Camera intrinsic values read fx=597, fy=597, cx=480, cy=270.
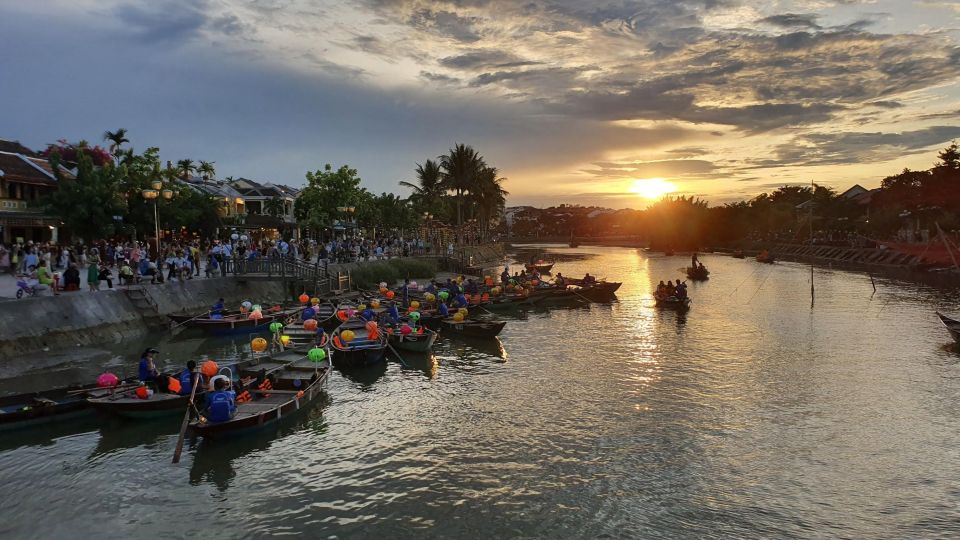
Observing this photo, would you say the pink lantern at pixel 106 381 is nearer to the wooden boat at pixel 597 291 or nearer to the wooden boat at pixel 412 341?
the wooden boat at pixel 412 341

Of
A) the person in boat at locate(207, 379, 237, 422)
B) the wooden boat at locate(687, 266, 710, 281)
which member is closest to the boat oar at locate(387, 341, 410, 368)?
the person in boat at locate(207, 379, 237, 422)

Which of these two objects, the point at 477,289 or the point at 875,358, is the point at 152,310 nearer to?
the point at 477,289

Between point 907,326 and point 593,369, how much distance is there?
23094 mm

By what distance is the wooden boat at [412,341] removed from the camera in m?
28.0

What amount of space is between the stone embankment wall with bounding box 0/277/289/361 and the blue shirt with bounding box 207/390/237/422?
46.2 ft

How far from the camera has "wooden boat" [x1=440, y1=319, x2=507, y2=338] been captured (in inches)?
1249

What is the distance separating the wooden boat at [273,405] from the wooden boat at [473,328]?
1091cm

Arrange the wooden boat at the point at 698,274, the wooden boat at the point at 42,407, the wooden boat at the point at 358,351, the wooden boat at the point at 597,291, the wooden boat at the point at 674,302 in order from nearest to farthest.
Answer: the wooden boat at the point at 42,407 → the wooden boat at the point at 358,351 → the wooden boat at the point at 674,302 → the wooden boat at the point at 597,291 → the wooden boat at the point at 698,274

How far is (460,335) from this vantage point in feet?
108

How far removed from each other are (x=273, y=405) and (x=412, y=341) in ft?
33.5

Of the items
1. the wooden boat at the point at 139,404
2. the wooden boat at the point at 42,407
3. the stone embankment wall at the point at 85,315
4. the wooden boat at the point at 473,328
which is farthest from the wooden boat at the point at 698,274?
the wooden boat at the point at 42,407

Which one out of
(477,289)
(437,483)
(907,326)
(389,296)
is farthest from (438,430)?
(907,326)

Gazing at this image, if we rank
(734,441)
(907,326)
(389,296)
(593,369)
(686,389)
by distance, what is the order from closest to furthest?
(734,441)
(686,389)
(593,369)
(907,326)
(389,296)

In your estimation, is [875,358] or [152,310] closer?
[875,358]
